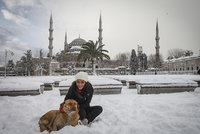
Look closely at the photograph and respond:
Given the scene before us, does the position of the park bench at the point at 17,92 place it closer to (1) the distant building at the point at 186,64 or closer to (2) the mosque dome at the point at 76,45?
(1) the distant building at the point at 186,64

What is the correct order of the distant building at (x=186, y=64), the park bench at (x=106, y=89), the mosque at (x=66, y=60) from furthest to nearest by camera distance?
the mosque at (x=66, y=60)
the distant building at (x=186, y=64)
the park bench at (x=106, y=89)

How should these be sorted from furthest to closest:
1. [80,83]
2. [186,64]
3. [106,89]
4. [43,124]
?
[186,64]
[106,89]
[80,83]
[43,124]

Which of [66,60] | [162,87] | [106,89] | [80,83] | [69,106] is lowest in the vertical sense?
[106,89]

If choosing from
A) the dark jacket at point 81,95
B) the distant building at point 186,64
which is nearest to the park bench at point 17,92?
the dark jacket at point 81,95

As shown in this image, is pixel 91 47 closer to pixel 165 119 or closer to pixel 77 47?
pixel 165 119

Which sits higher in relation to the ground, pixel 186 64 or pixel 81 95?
pixel 186 64

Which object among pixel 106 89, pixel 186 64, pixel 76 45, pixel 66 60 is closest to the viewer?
pixel 106 89

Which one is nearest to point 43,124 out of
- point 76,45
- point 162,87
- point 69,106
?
point 69,106

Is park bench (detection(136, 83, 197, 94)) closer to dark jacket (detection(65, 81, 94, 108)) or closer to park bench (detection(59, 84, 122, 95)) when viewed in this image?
park bench (detection(59, 84, 122, 95))

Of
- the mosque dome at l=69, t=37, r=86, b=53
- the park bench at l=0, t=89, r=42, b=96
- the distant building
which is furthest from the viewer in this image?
the mosque dome at l=69, t=37, r=86, b=53

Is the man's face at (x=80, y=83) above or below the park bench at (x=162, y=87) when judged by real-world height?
above

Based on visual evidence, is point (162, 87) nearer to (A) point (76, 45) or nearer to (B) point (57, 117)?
(B) point (57, 117)

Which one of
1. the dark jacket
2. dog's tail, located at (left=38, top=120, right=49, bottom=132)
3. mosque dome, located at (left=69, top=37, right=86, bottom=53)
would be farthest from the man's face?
mosque dome, located at (left=69, top=37, right=86, bottom=53)

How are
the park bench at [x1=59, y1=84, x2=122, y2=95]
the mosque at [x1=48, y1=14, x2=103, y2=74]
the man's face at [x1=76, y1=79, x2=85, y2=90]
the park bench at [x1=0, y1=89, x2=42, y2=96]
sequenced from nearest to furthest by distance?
1. the man's face at [x1=76, y1=79, x2=85, y2=90]
2. the park bench at [x1=0, y1=89, x2=42, y2=96]
3. the park bench at [x1=59, y1=84, x2=122, y2=95]
4. the mosque at [x1=48, y1=14, x2=103, y2=74]
